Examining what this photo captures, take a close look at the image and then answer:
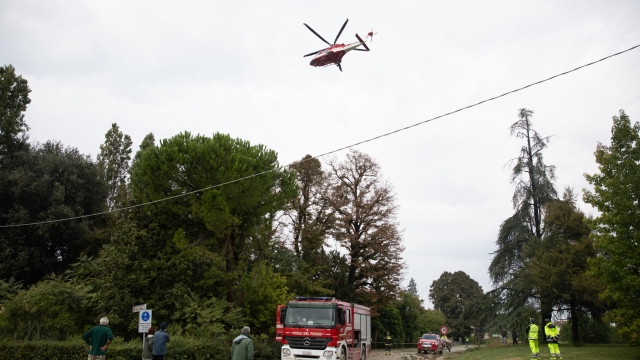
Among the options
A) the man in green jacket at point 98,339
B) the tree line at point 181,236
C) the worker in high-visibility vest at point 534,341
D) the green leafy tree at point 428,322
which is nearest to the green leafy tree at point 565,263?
the worker in high-visibility vest at point 534,341

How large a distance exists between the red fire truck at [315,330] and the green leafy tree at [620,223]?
33.8ft

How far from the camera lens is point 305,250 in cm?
3747

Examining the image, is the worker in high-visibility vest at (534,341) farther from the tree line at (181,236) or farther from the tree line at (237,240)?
the tree line at (181,236)

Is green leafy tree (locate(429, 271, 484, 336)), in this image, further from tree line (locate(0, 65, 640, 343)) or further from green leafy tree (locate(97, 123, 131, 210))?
green leafy tree (locate(97, 123, 131, 210))

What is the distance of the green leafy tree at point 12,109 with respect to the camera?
31375 millimetres

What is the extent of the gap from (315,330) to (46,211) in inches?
927

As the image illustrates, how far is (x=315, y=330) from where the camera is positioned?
16297 mm

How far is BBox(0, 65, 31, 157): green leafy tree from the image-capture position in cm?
3138

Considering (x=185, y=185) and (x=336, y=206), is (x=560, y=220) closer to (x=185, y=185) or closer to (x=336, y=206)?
(x=336, y=206)

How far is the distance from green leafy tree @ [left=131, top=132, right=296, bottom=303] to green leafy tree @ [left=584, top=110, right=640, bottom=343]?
14166 millimetres

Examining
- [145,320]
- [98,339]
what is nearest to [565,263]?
[145,320]

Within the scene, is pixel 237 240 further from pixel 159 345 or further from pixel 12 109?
pixel 12 109

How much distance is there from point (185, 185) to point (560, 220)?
2243cm

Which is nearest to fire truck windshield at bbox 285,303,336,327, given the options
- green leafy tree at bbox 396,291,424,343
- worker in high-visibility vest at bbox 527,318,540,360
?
worker in high-visibility vest at bbox 527,318,540,360
